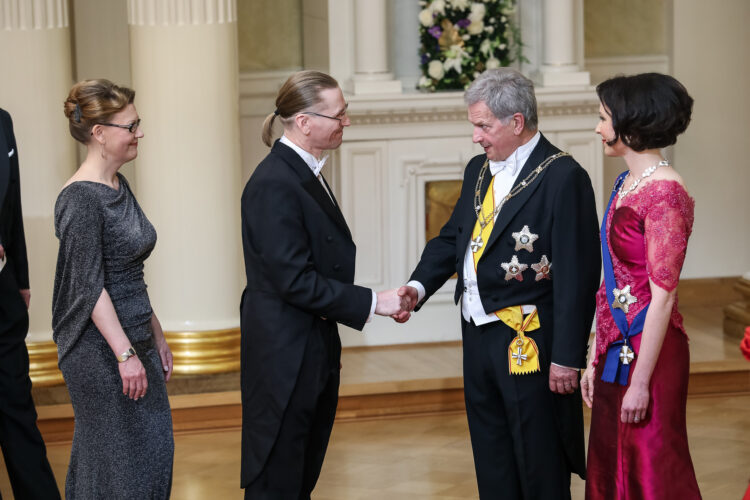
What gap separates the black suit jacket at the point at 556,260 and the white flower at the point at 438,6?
3.46 m

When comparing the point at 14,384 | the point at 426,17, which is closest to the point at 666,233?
the point at 14,384

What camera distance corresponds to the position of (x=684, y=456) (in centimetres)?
329

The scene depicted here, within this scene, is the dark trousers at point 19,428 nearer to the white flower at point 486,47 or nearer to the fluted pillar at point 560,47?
the white flower at point 486,47

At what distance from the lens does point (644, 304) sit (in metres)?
3.27

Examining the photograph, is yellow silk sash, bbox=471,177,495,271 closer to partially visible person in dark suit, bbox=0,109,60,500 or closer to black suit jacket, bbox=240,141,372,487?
black suit jacket, bbox=240,141,372,487

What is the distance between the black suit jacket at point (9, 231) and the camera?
4.21m

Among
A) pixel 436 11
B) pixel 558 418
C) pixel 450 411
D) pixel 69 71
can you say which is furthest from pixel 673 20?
pixel 558 418

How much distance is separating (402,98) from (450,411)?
202 cm

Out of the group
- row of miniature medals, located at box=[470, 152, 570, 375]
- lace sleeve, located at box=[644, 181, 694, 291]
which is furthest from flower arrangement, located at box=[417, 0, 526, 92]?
lace sleeve, located at box=[644, 181, 694, 291]

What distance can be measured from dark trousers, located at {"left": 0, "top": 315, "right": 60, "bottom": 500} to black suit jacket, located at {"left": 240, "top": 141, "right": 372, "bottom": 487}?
1.12m

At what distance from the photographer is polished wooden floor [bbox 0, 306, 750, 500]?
5008 millimetres

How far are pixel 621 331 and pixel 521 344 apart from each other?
377 mm

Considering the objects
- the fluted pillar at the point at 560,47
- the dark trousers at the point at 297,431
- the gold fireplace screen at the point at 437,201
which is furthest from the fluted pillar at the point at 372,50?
the dark trousers at the point at 297,431

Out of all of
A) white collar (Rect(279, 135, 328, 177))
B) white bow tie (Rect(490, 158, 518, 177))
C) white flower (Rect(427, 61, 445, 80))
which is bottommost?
white bow tie (Rect(490, 158, 518, 177))
